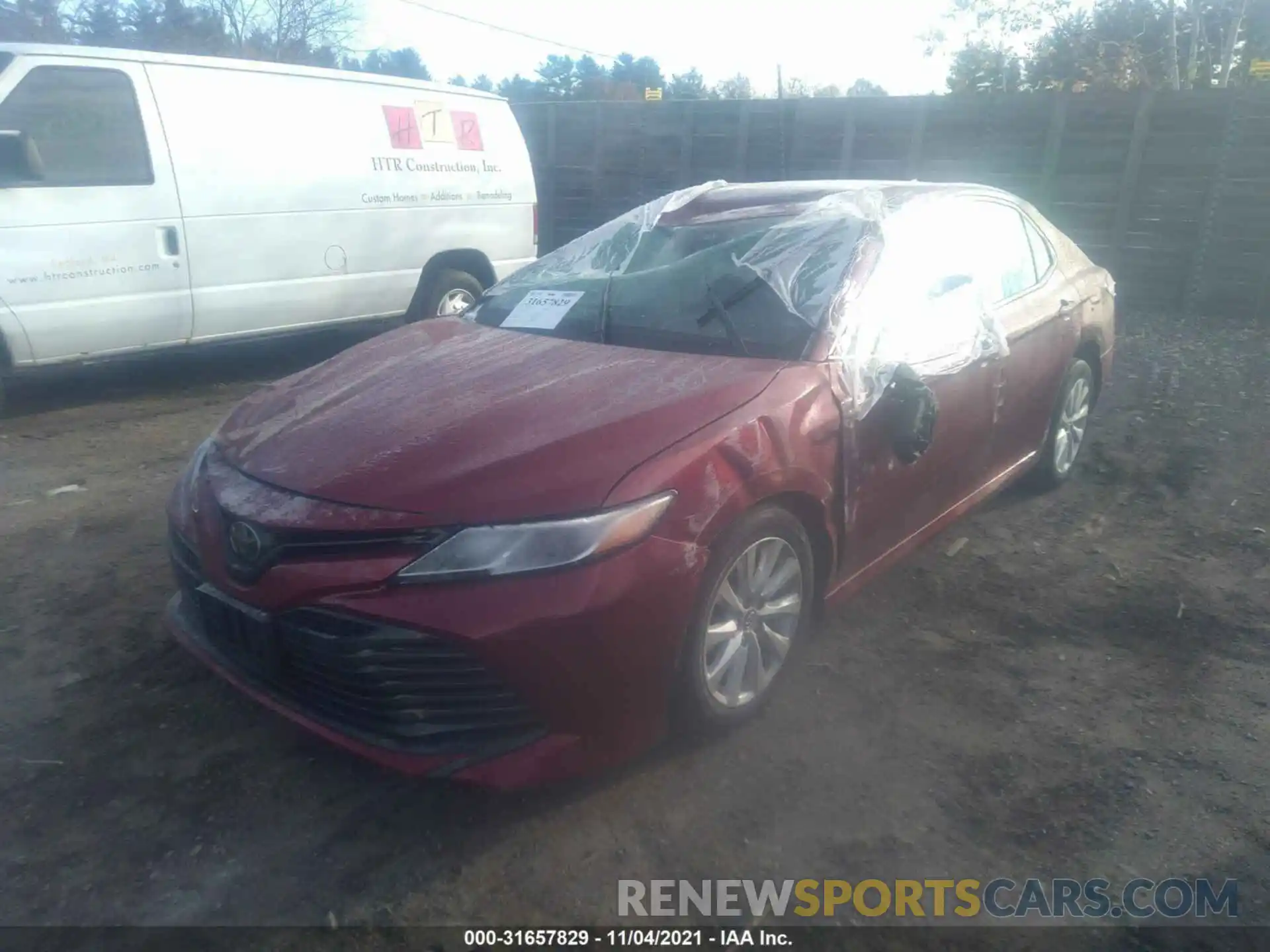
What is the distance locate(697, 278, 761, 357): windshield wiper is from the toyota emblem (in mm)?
1575

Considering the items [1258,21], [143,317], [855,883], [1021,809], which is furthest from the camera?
[1258,21]

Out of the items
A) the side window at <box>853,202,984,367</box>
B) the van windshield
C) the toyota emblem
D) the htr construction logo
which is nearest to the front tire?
the van windshield

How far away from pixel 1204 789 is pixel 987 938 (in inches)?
37.1

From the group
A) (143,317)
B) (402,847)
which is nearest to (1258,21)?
(143,317)

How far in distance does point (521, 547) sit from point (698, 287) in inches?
59.2

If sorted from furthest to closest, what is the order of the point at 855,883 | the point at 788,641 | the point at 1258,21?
the point at 1258,21, the point at 788,641, the point at 855,883

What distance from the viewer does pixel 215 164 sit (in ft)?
20.3

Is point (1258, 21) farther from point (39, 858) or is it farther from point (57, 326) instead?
point (39, 858)

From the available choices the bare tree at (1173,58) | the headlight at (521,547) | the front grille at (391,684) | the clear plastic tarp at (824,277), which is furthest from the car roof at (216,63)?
the bare tree at (1173,58)

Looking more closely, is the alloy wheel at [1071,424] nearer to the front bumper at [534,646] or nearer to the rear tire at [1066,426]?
the rear tire at [1066,426]

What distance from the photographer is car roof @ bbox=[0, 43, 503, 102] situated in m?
5.62

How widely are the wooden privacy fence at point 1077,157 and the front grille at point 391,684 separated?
9.72 metres

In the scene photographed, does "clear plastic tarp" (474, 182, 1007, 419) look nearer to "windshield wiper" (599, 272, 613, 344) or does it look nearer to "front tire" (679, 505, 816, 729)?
"windshield wiper" (599, 272, 613, 344)

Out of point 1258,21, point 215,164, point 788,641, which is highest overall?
point 1258,21
